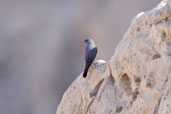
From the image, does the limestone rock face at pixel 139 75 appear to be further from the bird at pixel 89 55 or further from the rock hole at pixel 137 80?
the bird at pixel 89 55

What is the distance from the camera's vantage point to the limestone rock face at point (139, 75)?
4.18 m

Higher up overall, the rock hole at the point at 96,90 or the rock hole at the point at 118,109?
the rock hole at the point at 96,90

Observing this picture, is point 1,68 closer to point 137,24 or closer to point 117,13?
point 117,13

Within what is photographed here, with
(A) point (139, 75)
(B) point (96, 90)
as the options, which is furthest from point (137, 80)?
(B) point (96, 90)

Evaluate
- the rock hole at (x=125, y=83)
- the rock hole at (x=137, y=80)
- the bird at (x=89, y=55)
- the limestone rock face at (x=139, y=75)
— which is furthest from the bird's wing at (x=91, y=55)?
the rock hole at (x=137, y=80)

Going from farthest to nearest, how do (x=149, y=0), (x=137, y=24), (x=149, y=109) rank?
(x=149, y=0) < (x=137, y=24) < (x=149, y=109)

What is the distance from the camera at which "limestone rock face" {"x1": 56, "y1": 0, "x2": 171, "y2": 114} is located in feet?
13.7

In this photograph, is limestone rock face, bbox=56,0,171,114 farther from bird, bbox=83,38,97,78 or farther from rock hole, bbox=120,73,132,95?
bird, bbox=83,38,97,78

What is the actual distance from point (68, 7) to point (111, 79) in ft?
33.6

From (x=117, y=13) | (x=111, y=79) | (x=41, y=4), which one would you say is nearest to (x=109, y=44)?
(x=117, y=13)

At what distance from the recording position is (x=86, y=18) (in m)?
14.8

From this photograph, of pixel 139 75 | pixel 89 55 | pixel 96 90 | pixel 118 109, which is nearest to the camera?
pixel 139 75

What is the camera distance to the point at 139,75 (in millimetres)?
4449

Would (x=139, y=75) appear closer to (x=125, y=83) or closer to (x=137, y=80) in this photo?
(x=137, y=80)
